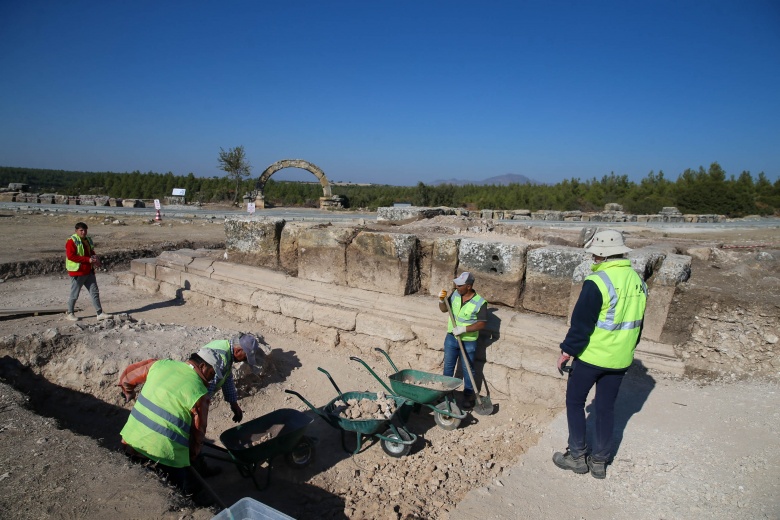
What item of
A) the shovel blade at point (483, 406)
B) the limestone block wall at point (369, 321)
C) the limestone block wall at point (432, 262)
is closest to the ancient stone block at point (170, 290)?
the limestone block wall at point (369, 321)

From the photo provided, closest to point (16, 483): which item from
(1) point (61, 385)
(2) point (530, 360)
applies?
(1) point (61, 385)

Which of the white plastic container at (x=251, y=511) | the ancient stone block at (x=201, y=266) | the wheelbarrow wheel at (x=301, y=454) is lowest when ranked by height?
the wheelbarrow wheel at (x=301, y=454)

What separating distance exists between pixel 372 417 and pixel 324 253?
9.03 feet

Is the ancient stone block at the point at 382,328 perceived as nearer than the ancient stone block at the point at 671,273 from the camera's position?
No

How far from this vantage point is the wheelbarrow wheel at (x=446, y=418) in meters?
4.19

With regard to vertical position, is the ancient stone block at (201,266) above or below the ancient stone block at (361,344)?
above

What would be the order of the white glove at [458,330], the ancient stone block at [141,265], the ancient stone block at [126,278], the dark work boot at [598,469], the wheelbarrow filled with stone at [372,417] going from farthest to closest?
the ancient stone block at [126,278]
the ancient stone block at [141,265]
the white glove at [458,330]
the wheelbarrow filled with stone at [372,417]
the dark work boot at [598,469]

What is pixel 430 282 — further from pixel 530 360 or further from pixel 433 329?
pixel 530 360

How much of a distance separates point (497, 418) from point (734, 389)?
2.01 m

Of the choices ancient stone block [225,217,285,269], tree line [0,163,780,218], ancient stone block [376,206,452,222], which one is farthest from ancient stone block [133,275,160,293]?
tree line [0,163,780,218]

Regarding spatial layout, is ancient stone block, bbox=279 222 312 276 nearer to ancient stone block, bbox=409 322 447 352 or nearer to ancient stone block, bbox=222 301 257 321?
ancient stone block, bbox=222 301 257 321

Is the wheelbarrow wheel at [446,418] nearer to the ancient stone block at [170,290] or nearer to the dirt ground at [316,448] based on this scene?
the dirt ground at [316,448]

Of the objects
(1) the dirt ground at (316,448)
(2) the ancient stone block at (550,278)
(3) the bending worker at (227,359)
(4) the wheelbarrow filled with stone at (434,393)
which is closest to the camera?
(1) the dirt ground at (316,448)

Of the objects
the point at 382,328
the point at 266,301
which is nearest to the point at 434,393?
the point at 382,328
